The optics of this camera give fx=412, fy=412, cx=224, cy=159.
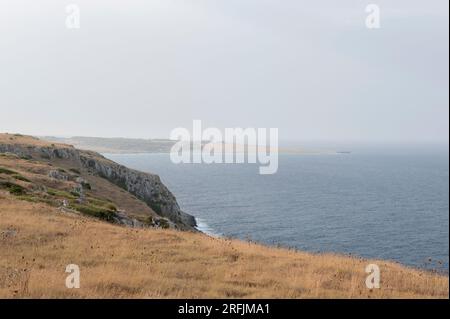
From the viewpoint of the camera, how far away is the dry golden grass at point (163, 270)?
12.6 m

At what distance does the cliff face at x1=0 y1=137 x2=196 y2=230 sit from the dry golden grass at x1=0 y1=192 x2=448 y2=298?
163ft

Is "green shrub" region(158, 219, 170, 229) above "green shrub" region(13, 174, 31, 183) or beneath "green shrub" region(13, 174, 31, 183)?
beneath

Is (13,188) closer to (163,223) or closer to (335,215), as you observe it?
(163,223)

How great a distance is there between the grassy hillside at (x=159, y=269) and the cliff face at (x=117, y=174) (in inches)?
1904

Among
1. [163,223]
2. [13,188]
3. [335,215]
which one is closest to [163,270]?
[13,188]

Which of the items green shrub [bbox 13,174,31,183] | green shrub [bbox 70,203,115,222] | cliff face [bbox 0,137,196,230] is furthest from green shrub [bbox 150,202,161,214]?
green shrub [bbox 70,203,115,222]

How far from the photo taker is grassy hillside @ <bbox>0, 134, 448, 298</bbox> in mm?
12617

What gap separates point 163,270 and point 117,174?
66661 mm

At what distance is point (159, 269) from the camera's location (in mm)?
15250

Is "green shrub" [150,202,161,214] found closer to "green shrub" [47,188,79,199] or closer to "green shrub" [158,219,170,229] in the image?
"green shrub" [158,219,170,229]
